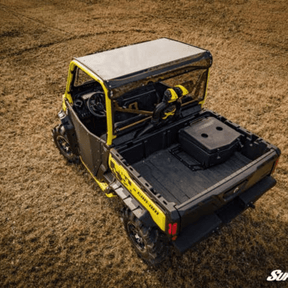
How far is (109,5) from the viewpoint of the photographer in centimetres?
1434

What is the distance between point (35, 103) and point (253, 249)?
633 centimetres

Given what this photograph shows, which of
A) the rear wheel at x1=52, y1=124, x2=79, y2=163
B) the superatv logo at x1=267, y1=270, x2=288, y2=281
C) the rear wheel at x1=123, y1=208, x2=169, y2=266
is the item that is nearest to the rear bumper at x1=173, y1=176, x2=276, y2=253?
the rear wheel at x1=123, y1=208, x2=169, y2=266

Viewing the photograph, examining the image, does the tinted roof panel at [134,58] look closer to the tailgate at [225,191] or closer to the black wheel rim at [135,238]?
the tailgate at [225,191]

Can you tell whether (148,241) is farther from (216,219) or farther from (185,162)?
(185,162)

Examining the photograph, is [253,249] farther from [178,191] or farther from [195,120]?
[195,120]

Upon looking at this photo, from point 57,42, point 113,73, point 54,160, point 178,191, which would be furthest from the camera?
point 57,42

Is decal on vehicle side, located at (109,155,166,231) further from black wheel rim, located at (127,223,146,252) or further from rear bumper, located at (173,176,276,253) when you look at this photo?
black wheel rim, located at (127,223,146,252)

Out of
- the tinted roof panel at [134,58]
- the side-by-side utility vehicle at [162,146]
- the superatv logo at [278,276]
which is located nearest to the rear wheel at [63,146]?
the side-by-side utility vehicle at [162,146]

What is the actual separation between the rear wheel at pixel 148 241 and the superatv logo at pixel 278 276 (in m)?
1.54

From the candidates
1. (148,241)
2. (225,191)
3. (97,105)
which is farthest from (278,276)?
(97,105)

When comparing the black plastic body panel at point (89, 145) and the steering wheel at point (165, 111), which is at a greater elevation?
the steering wheel at point (165, 111)

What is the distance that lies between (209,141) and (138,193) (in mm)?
1419

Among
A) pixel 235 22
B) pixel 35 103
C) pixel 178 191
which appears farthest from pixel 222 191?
pixel 235 22

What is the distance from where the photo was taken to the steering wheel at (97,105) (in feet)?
14.5
